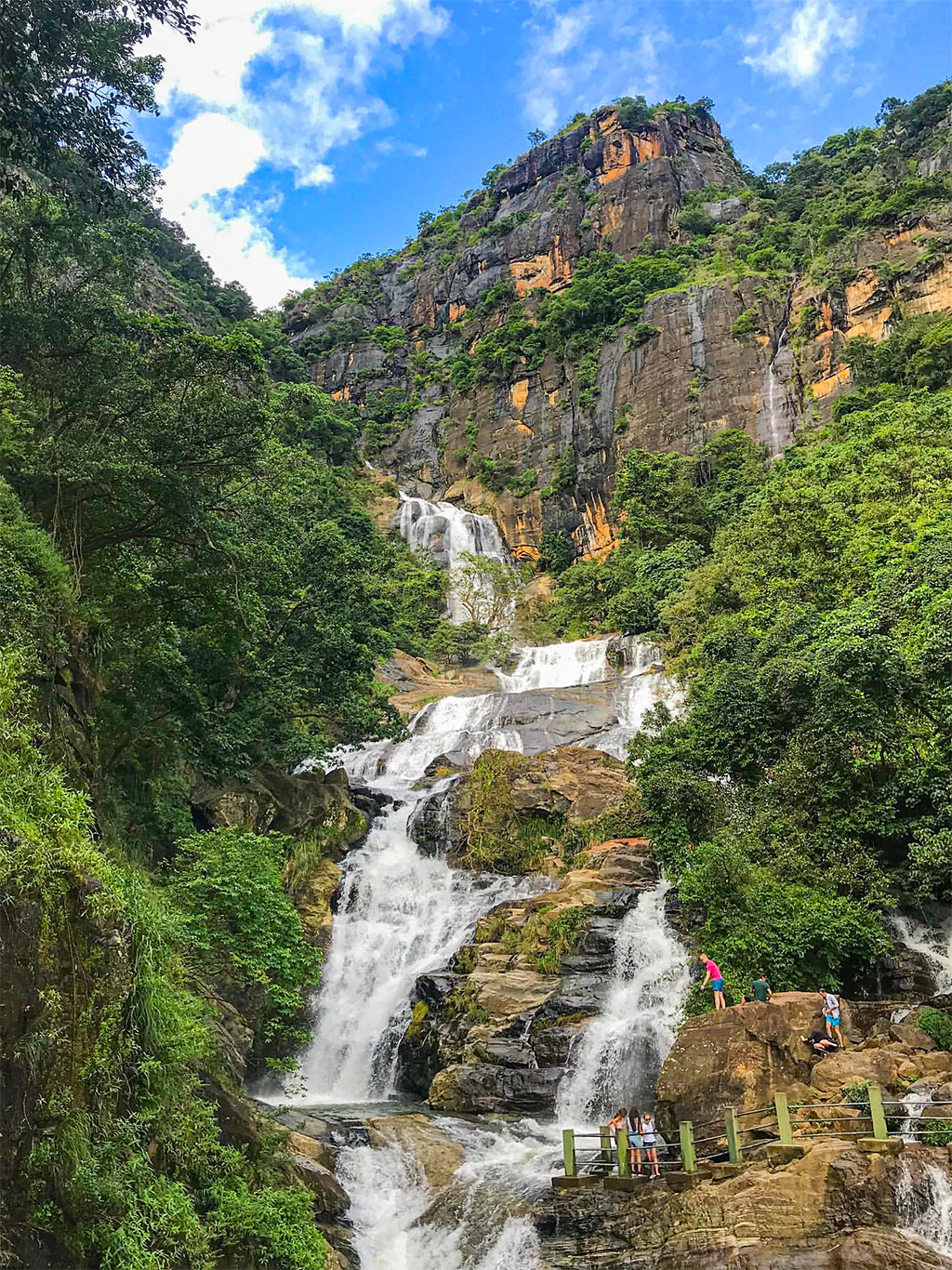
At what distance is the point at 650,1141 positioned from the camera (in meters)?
10.8

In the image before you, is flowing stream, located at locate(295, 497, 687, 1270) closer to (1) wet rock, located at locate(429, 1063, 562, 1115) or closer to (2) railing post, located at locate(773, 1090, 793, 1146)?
(1) wet rock, located at locate(429, 1063, 562, 1115)

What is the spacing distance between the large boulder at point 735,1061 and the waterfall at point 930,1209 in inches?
96.9

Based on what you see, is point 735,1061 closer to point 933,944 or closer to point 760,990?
point 760,990

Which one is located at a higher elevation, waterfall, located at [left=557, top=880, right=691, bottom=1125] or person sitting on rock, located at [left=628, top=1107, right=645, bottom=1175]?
waterfall, located at [left=557, top=880, right=691, bottom=1125]

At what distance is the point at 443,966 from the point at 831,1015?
9.03 m

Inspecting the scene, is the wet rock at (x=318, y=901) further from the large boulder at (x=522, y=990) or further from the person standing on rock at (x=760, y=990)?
the person standing on rock at (x=760, y=990)

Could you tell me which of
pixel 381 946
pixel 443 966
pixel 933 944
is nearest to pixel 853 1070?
pixel 933 944

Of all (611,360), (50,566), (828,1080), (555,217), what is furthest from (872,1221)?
(555,217)

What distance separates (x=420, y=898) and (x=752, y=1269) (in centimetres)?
1361

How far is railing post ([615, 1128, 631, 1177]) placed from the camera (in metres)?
10.6

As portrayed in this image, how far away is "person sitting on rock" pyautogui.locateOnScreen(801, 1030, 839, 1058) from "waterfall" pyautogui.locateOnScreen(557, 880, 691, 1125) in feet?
10.7

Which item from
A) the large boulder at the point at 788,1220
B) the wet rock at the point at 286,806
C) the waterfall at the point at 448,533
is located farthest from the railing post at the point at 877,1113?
the waterfall at the point at 448,533

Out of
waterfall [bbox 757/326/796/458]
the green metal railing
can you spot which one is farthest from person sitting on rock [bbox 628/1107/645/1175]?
waterfall [bbox 757/326/796/458]

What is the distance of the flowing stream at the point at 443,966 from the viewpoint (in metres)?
11.4
